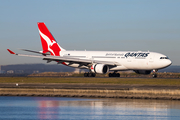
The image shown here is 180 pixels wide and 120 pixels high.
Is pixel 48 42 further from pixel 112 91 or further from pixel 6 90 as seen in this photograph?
pixel 112 91

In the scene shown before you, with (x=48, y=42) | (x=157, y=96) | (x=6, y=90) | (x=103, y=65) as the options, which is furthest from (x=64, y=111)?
(x=48, y=42)

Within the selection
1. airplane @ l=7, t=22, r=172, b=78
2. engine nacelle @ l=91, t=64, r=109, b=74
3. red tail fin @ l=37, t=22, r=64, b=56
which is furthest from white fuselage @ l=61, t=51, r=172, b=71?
red tail fin @ l=37, t=22, r=64, b=56

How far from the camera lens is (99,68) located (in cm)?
5597

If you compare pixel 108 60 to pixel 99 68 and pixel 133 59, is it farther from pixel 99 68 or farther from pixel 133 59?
pixel 133 59

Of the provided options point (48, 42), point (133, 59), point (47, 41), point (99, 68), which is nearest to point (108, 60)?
point (99, 68)

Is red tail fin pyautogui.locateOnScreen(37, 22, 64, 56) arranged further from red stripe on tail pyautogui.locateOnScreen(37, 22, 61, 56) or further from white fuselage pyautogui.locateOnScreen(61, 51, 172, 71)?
white fuselage pyautogui.locateOnScreen(61, 51, 172, 71)

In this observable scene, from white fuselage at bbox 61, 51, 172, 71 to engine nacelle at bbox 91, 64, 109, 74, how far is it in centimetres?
198

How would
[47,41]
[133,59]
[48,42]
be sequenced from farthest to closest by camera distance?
1. [47,41]
2. [48,42]
3. [133,59]

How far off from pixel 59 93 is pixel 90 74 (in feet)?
→ 84.9

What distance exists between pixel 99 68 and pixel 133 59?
5727mm

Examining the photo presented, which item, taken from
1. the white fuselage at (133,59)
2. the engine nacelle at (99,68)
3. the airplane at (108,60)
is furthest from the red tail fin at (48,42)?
A: the engine nacelle at (99,68)

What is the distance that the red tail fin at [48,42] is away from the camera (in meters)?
66.3

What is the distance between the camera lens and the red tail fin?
218 ft

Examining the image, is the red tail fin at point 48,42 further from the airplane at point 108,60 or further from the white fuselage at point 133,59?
the white fuselage at point 133,59
